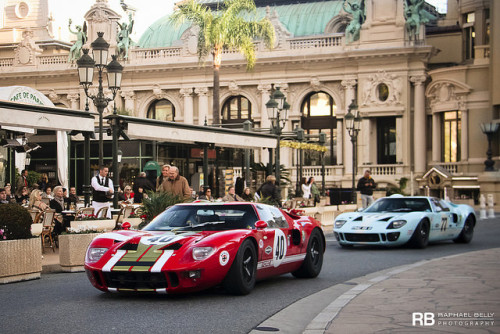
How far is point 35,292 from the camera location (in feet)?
36.2

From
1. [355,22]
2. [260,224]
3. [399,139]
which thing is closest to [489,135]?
[399,139]

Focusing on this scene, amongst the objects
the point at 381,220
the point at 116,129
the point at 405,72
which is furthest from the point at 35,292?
the point at 405,72

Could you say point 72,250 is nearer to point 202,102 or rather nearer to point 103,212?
point 103,212

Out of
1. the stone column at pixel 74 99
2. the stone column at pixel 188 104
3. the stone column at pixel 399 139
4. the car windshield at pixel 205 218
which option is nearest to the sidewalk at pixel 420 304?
the car windshield at pixel 205 218

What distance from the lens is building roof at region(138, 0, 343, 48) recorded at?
205ft

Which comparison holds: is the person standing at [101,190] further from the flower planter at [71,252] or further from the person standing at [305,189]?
the person standing at [305,189]

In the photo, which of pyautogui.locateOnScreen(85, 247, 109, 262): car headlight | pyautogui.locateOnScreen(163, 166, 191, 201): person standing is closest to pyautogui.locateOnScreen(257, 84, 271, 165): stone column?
pyautogui.locateOnScreen(163, 166, 191, 201): person standing

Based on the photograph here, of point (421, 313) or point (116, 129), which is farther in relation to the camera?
point (116, 129)

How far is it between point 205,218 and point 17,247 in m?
3.04

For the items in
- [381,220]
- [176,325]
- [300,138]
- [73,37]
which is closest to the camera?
[176,325]

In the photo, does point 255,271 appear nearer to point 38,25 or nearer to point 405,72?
point 405,72

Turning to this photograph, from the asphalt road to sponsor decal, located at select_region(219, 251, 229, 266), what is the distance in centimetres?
49

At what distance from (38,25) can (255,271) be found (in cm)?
7780

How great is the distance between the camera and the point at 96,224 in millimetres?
15961
